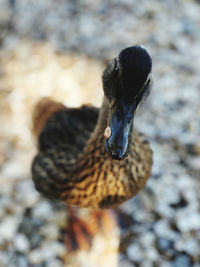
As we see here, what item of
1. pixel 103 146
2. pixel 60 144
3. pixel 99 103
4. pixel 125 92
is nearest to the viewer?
pixel 125 92

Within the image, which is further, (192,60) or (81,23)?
(81,23)

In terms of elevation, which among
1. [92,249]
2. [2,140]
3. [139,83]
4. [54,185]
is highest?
[139,83]

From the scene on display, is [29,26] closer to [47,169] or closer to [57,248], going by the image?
[47,169]

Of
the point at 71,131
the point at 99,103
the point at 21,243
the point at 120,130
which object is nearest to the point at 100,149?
the point at 71,131

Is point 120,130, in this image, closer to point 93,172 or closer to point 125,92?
point 125,92

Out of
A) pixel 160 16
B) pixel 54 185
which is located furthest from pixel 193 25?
pixel 54 185

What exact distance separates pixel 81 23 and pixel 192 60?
1130 millimetres

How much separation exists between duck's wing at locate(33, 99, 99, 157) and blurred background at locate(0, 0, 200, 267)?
43 cm

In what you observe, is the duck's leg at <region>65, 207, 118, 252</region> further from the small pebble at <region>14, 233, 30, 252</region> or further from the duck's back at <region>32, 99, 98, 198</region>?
the duck's back at <region>32, 99, 98, 198</region>

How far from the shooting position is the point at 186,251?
2.11 meters

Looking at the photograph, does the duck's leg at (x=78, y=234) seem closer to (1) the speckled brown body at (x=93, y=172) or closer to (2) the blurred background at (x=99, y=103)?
(2) the blurred background at (x=99, y=103)

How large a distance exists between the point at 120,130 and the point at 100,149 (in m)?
0.53

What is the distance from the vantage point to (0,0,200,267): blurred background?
220 centimetres

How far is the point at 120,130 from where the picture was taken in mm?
1418
